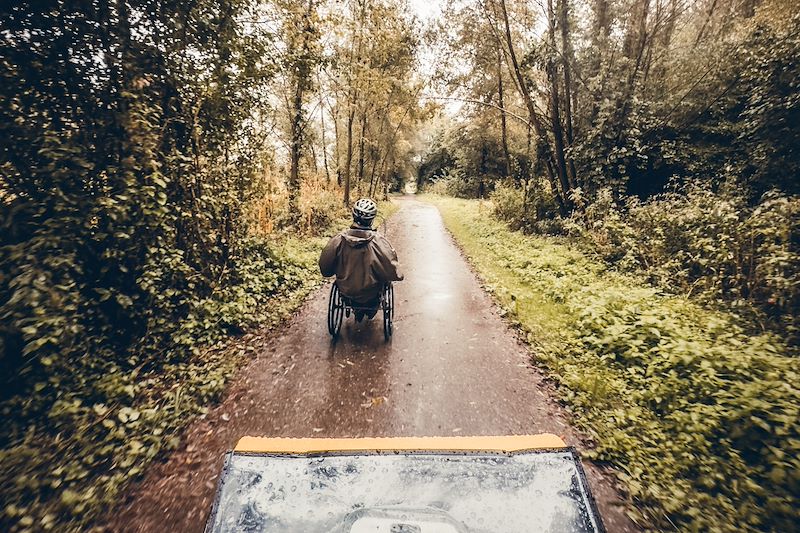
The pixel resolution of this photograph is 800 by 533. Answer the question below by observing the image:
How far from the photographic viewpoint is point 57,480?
244cm

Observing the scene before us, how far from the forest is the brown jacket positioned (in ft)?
5.12

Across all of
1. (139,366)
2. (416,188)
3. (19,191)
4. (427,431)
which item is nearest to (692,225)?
(427,431)

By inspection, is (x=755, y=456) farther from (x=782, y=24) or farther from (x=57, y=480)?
(x=782, y=24)

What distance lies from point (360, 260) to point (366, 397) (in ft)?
5.60

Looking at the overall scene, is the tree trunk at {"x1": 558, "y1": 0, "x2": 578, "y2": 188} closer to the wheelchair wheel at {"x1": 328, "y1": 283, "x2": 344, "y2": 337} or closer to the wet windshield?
the wheelchair wheel at {"x1": 328, "y1": 283, "x2": 344, "y2": 337}

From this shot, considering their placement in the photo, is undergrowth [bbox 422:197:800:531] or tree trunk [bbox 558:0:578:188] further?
tree trunk [bbox 558:0:578:188]

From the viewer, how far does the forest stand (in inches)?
106

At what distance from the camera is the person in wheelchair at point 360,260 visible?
459 cm

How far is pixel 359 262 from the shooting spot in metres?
4.61

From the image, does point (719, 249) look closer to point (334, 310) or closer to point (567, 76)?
point (334, 310)

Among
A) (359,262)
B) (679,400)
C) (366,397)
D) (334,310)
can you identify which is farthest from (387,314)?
(679,400)

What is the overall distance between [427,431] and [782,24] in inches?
443

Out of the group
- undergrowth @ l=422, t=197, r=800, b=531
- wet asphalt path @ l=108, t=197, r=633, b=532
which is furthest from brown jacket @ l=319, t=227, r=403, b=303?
undergrowth @ l=422, t=197, r=800, b=531

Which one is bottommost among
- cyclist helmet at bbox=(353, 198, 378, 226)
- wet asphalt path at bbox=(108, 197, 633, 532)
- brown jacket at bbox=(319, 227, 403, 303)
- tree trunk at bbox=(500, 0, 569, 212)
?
wet asphalt path at bbox=(108, 197, 633, 532)
